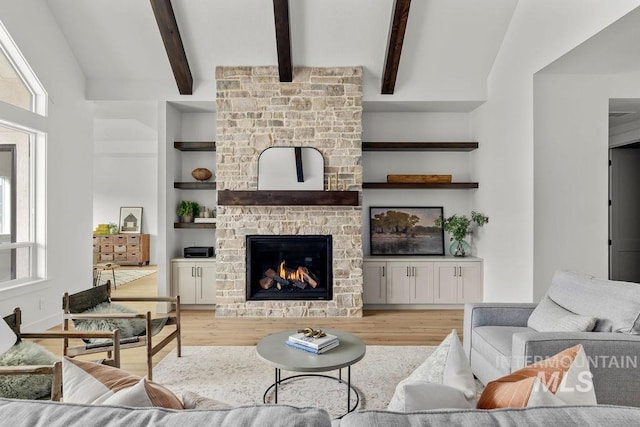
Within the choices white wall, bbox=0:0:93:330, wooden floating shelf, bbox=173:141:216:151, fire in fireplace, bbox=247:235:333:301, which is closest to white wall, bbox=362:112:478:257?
fire in fireplace, bbox=247:235:333:301

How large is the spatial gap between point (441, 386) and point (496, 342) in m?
1.66

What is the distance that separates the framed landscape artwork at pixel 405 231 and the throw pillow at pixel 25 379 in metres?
3.96

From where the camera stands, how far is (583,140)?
3.77 metres

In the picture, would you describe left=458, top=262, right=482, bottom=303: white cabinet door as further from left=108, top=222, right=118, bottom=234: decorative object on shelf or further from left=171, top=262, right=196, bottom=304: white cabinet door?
left=108, top=222, right=118, bottom=234: decorative object on shelf

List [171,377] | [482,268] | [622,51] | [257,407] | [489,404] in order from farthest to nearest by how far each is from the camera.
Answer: [482,268] < [622,51] < [171,377] < [489,404] < [257,407]

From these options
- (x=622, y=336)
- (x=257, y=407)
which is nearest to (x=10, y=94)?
(x=257, y=407)

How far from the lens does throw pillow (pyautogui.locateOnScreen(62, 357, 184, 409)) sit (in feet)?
3.22

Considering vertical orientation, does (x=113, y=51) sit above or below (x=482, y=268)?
above

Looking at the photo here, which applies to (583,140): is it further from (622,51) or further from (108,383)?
(108,383)

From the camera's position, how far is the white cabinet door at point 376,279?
16.3 ft

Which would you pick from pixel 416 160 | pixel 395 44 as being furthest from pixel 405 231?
pixel 395 44

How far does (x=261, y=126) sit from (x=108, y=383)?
3947mm

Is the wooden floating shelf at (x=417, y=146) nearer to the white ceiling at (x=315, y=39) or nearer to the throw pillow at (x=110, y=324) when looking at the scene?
the white ceiling at (x=315, y=39)

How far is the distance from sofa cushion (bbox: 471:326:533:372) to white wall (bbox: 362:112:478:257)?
2.72m
